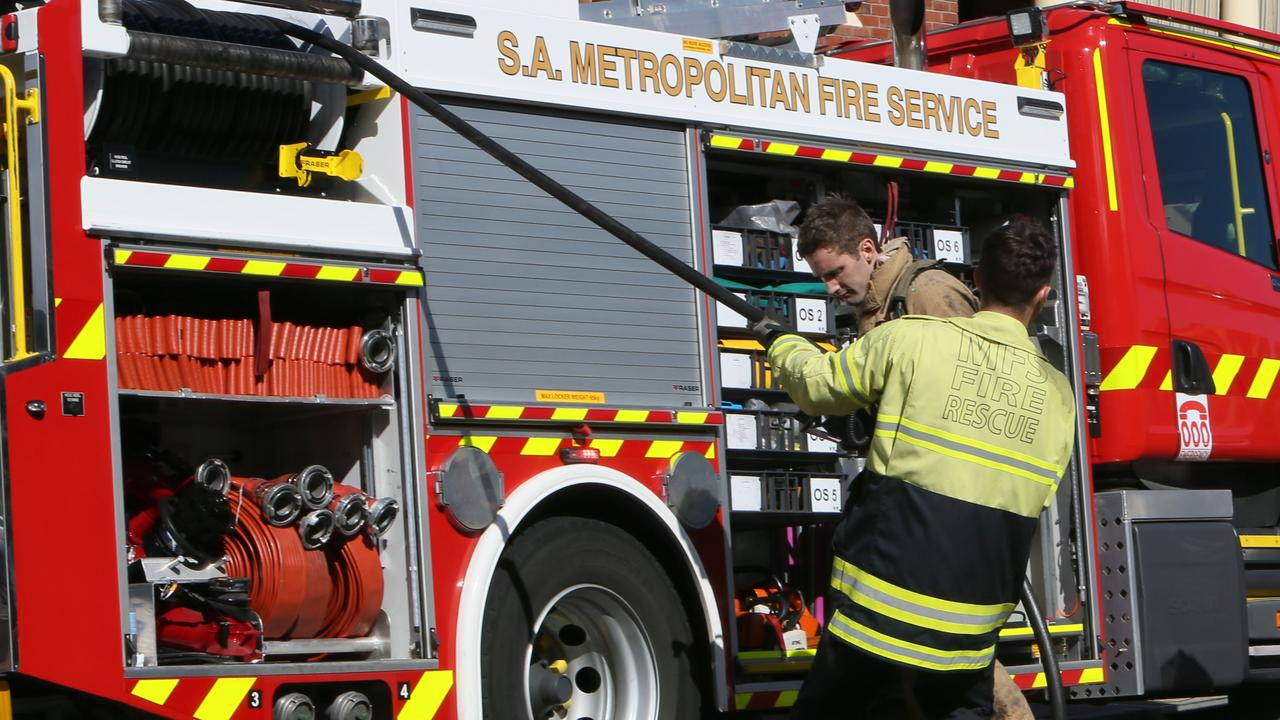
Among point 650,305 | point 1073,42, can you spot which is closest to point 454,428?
point 650,305

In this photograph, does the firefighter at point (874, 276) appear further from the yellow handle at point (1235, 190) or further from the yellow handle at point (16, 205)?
the yellow handle at point (1235, 190)

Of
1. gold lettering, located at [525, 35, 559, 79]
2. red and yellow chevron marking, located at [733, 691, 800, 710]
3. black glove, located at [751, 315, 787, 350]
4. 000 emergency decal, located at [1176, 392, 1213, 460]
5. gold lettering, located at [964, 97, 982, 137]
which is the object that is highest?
gold lettering, located at [525, 35, 559, 79]

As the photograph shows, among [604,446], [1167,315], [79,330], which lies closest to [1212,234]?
[1167,315]

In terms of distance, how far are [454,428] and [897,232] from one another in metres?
2.37

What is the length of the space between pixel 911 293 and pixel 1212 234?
9.23ft

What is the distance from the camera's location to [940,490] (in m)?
4.71

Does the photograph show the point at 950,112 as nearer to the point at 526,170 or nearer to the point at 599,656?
the point at 526,170

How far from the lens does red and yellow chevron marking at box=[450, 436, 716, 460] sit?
19.0 feet

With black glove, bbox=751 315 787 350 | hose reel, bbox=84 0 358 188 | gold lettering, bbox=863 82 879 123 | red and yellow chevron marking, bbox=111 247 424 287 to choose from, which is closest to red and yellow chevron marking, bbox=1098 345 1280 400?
gold lettering, bbox=863 82 879 123

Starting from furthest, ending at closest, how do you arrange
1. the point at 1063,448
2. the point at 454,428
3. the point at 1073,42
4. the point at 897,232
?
the point at 1073,42
the point at 897,232
the point at 454,428
the point at 1063,448

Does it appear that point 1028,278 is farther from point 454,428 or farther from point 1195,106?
point 1195,106

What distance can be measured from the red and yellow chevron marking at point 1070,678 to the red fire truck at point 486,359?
20 mm

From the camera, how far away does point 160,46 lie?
5.27 meters

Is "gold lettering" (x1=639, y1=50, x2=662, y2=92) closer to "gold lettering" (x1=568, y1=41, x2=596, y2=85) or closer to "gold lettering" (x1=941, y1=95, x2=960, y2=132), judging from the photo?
"gold lettering" (x1=568, y1=41, x2=596, y2=85)
